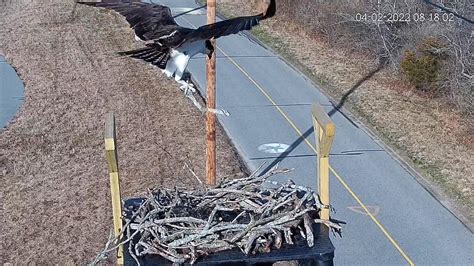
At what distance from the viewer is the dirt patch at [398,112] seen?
54.4 ft

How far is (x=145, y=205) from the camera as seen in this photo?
608 cm

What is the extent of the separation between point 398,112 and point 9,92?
37.5 feet

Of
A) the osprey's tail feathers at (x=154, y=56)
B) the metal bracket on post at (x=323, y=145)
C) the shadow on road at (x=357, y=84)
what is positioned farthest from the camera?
the shadow on road at (x=357, y=84)

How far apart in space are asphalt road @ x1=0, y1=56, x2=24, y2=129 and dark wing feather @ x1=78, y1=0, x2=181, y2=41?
12.5 metres

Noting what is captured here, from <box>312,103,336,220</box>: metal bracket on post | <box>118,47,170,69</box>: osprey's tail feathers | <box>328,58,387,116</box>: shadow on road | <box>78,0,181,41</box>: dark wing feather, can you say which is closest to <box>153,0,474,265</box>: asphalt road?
<box>328,58,387,116</box>: shadow on road

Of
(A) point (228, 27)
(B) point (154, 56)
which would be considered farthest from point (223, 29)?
(B) point (154, 56)

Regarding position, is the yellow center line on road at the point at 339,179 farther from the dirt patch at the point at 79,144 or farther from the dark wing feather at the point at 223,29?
the dark wing feather at the point at 223,29

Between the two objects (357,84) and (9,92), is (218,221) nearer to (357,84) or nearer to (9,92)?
(357,84)

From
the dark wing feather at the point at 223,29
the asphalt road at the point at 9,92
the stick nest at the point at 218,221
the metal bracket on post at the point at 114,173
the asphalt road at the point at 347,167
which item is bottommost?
the asphalt road at the point at 9,92

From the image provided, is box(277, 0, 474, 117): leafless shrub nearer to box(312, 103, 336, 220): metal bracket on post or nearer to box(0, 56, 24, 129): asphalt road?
box(0, 56, 24, 129): asphalt road

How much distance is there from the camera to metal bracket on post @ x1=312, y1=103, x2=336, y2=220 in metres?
5.38

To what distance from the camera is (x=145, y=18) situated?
25.3 feet

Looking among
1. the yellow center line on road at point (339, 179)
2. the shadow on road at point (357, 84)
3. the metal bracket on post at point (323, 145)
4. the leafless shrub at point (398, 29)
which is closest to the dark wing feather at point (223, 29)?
the metal bracket on post at point (323, 145)

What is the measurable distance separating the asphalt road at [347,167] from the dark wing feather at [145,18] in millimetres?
6465
